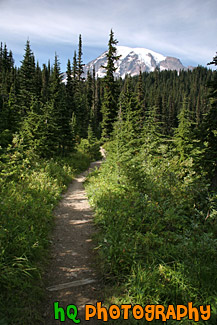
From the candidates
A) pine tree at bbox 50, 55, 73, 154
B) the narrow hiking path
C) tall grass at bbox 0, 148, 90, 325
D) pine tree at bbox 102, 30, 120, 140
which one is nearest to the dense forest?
tall grass at bbox 0, 148, 90, 325

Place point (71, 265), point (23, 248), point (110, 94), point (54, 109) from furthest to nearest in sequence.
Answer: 1. point (110, 94)
2. point (54, 109)
3. point (71, 265)
4. point (23, 248)

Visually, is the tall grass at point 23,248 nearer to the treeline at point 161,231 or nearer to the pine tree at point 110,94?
the treeline at point 161,231

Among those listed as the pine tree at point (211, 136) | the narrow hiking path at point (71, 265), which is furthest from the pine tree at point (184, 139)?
the narrow hiking path at point (71, 265)

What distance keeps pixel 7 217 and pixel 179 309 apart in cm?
464

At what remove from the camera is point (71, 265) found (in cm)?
475

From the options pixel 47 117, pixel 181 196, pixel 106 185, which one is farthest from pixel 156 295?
pixel 47 117

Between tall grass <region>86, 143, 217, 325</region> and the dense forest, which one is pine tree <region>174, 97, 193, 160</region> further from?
tall grass <region>86, 143, 217, 325</region>

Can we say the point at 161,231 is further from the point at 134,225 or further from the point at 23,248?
the point at 23,248

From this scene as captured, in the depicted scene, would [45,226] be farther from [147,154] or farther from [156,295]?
[147,154]

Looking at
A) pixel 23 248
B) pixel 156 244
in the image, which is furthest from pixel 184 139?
pixel 23 248

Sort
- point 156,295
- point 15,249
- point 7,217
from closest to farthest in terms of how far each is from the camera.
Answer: point 156,295 → point 15,249 → point 7,217

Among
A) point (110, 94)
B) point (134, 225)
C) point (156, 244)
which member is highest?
point (110, 94)

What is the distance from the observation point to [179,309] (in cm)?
321

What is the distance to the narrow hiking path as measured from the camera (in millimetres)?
3695
